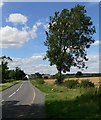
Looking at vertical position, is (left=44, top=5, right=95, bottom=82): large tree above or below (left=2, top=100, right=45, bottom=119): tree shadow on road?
above

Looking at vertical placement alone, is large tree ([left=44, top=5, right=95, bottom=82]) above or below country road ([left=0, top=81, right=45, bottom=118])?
above

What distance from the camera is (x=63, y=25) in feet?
215

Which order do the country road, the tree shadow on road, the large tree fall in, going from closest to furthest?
the tree shadow on road < the country road < the large tree

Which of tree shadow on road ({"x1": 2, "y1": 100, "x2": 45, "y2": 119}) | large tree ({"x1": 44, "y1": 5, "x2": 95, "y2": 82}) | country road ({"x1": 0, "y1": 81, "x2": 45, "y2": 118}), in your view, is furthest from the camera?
large tree ({"x1": 44, "y1": 5, "x2": 95, "y2": 82})

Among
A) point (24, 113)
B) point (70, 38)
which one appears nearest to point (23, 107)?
point (24, 113)

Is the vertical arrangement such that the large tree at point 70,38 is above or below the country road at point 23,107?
above

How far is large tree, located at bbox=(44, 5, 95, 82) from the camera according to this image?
64.6 metres

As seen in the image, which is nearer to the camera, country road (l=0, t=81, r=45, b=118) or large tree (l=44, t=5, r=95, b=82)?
country road (l=0, t=81, r=45, b=118)

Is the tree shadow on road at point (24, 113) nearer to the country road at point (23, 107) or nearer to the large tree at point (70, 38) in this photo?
the country road at point (23, 107)

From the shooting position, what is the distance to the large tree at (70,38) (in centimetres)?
6462

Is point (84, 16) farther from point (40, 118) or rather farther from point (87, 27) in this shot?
point (40, 118)

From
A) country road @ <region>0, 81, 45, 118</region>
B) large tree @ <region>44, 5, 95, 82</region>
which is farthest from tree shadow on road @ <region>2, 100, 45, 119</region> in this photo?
large tree @ <region>44, 5, 95, 82</region>

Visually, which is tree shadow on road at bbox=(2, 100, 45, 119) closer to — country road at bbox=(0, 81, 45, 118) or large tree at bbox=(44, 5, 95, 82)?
country road at bbox=(0, 81, 45, 118)

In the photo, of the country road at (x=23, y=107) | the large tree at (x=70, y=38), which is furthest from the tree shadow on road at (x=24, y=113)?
the large tree at (x=70, y=38)
